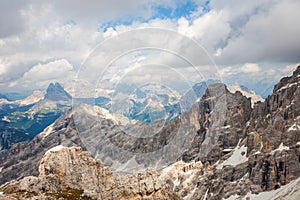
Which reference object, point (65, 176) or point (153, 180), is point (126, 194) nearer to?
point (153, 180)

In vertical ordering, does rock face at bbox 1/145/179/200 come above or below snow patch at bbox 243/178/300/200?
above

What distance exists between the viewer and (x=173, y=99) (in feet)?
164

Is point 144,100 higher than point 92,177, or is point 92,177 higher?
point 144,100

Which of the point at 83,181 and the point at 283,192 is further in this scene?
the point at 283,192

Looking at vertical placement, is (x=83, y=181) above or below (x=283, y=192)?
above

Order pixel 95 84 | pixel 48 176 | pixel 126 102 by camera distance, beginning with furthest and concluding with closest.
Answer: pixel 48 176 < pixel 126 102 < pixel 95 84

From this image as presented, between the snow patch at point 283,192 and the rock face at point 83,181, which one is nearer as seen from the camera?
the rock face at point 83,181

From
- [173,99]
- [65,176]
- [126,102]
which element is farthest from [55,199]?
[173,99]

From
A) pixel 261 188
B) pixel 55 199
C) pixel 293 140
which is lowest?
pixel 261 188

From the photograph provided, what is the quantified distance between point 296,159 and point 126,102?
536 ft

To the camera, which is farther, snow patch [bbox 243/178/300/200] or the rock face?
snow patch [bbox 243/178/300/200]

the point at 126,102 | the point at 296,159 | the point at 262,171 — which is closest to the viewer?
the point at 126,102

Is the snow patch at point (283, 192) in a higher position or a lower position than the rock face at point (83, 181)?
lower

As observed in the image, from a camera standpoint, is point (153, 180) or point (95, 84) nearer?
point (95, 84)
